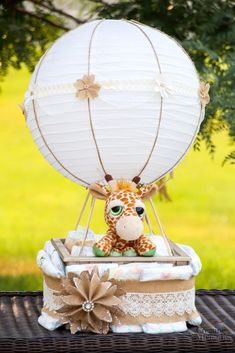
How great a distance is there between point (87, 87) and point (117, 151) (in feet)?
0.56

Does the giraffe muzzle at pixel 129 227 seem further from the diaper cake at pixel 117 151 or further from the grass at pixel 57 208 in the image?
the grass at pixel 57 208

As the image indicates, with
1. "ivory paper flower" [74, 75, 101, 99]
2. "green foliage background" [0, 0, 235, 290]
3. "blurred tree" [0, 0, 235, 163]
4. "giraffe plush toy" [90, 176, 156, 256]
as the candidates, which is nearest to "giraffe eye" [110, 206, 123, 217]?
"giraffe plush toy" [90, 176, 156, 256]

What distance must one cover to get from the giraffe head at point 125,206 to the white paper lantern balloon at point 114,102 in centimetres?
5

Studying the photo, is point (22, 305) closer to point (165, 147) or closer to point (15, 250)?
point (165, 147)

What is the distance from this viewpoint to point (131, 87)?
2164mm

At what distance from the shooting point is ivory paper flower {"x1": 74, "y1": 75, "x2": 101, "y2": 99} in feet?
7.06

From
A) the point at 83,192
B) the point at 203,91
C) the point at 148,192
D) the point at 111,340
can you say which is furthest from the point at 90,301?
the point at 83,192

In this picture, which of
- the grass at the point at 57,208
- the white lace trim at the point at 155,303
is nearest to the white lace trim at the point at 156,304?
the white lace trim at the point at 155,303

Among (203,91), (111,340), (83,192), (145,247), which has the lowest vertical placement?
(83,192)

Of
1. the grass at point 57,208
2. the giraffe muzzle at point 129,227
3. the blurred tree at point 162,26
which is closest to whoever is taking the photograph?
the giraffe muzzle at point 129,227

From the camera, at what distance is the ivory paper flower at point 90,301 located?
2.08 meters

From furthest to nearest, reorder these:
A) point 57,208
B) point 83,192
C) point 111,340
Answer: point 83,192, point 57,208, point 111,340

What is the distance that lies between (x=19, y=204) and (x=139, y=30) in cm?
300

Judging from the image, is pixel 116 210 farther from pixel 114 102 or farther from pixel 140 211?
pixel 114 102
